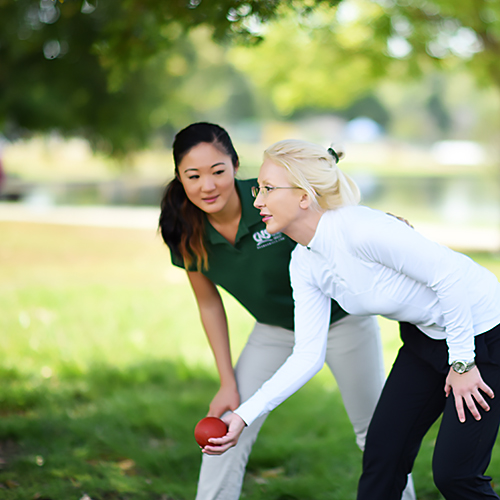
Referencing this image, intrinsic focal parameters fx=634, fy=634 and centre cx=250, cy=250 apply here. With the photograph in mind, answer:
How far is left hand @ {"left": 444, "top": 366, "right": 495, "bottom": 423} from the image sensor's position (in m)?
2.33

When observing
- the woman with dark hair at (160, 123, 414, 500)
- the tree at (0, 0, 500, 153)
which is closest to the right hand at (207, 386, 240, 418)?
the woman with dark hair at (160, 123, 414, 500)

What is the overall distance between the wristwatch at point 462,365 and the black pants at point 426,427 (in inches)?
3.8

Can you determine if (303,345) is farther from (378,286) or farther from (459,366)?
(459,366)

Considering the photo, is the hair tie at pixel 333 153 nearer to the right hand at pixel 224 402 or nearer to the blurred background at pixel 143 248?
the blurred background at pixel 143 248

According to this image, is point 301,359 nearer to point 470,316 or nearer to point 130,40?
point 470,316

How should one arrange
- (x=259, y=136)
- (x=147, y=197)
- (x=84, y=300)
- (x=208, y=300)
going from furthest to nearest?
(x=259, y=136) → (x=147, y=197) → (x=84, y=300) → (x=208, y=300)

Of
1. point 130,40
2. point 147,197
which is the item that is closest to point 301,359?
point 130,40

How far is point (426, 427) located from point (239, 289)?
1059mm

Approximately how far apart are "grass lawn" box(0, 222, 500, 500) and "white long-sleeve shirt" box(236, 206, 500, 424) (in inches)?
51.4

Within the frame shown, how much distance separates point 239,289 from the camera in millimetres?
3086

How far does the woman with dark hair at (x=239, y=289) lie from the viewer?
2.89 m

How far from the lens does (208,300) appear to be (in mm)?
3213

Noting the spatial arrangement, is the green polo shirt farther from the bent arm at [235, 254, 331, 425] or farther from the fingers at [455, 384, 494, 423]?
the fingers at [455, 384, 494, 423]

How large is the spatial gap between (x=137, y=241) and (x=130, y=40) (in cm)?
907
